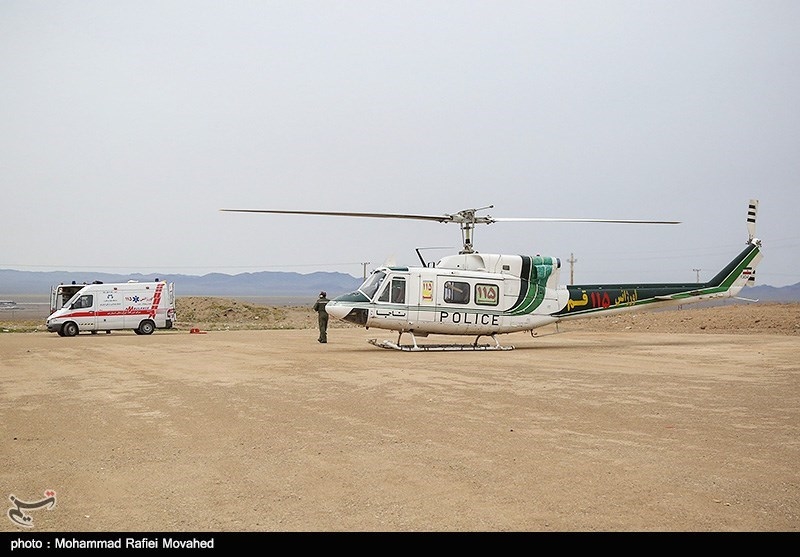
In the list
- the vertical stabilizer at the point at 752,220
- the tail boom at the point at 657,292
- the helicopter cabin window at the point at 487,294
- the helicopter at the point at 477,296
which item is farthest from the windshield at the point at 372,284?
the vertical stabilizer at the point at 752,220

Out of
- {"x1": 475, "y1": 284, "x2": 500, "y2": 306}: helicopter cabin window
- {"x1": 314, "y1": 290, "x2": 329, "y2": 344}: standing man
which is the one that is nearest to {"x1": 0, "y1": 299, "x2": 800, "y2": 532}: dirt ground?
{"x1": 475, "y1": 284, "x2": 500, "y2": 306}: helicopter cabin window

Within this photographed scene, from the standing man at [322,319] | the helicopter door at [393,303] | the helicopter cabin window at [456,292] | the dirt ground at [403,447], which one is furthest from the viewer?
the standing man at [322,319]

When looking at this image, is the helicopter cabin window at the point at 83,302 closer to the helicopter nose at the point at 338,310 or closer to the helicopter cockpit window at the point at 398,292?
the helicopter nose at the point at 338,310

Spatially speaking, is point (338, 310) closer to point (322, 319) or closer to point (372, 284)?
point (372, 284)

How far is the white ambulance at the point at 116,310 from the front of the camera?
2811cm

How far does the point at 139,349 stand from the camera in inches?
789

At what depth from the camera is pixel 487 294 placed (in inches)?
791

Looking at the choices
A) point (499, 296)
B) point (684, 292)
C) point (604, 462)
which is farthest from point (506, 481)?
point (684, 292)

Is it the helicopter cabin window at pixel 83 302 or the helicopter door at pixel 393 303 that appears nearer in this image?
the helicopter door at pixel 393 303

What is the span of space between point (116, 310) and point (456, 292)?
16.3 meters

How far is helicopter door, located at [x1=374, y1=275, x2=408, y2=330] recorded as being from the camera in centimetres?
1911

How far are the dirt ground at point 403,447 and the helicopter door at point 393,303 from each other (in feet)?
15.8
